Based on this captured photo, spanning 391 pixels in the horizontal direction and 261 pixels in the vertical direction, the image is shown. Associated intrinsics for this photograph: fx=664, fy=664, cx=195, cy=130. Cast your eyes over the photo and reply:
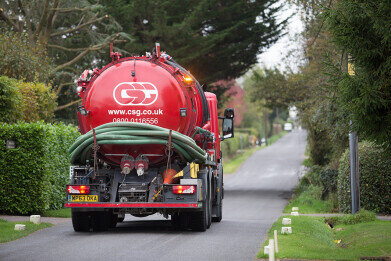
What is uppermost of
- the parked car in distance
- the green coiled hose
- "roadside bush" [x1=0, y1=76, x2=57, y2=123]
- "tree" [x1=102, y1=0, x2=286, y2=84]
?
the parked car in distance

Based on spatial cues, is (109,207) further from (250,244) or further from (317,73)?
(317,73)

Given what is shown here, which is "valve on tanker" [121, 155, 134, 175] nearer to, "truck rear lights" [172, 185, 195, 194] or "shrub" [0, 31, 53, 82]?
"truck rear lights" [172, 185, 195, 194]

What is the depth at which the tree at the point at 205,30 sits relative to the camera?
29156mm

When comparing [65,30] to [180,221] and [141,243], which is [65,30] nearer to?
[180,221]

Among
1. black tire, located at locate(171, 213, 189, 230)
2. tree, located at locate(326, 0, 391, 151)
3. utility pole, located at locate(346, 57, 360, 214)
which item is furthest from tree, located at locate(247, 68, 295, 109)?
tree, located at locate(326, 0, 391, 151)

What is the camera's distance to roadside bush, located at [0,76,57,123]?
1858 centimetres

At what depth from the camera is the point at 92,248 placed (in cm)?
1103

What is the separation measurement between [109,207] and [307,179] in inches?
895

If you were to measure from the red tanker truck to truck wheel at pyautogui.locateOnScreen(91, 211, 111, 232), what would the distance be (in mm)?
204

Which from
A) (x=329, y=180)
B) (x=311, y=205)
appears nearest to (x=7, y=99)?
(x=311, y=205)

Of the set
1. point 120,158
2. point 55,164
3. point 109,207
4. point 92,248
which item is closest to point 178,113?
point 120,158

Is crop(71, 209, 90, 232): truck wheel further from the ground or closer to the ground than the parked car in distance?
closer to the ground

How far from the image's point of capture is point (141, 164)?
513 inches

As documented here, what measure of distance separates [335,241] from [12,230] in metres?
6.77
